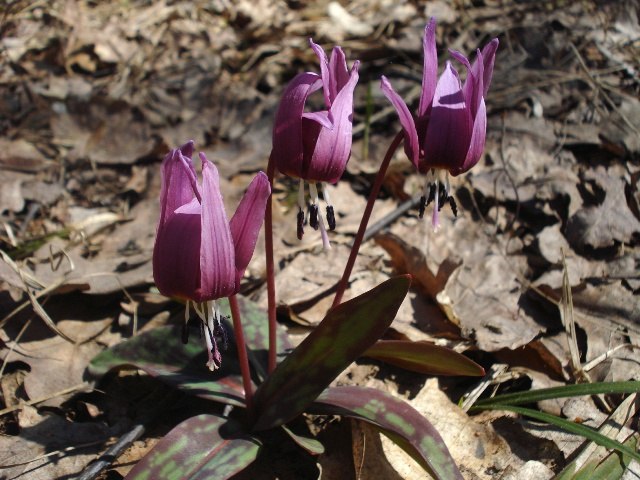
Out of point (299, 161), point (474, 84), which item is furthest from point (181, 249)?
point (474, 84)

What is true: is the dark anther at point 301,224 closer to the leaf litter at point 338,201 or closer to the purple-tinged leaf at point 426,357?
the purple-tinged leaf at point 426,357

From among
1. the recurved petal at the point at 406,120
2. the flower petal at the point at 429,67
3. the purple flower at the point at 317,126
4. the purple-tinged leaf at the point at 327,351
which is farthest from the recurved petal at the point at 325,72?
the purple-tinged leaf at the point at 327,351

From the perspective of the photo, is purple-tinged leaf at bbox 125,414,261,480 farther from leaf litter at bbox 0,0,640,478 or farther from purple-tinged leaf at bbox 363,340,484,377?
purple-tinged leaf at bbox 363,340,484,377

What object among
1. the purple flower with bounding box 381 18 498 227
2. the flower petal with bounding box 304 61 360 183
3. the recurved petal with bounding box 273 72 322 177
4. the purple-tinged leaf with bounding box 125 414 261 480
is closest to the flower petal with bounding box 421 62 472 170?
the purple flower with bounding box 381 18 498 227

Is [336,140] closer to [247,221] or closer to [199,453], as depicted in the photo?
[247,221]

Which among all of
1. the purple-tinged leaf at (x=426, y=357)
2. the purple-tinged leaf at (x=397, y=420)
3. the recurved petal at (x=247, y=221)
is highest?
the recurved petal at (x=247, y=221)


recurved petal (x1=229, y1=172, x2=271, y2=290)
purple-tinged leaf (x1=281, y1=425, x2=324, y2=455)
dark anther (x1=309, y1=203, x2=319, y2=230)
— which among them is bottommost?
purple-tinged leaf (x1=281, y1=425, x2=324, y2=455)
